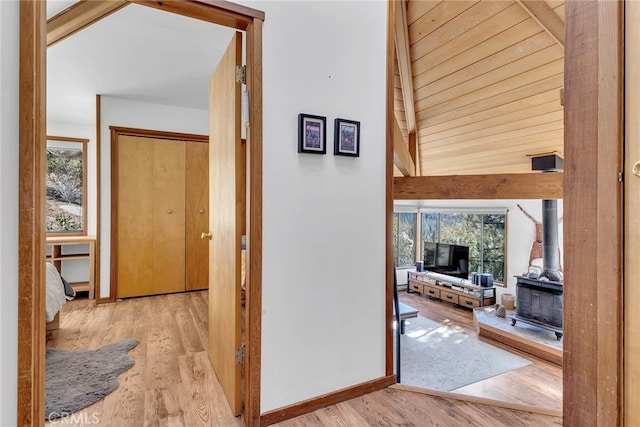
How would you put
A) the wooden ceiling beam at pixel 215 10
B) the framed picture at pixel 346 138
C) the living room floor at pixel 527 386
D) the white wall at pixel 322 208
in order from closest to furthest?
the wooden ceiling beam at pixel 215 10 < the white wall at pixel 322 208 < the framed picture at pixel 346 138 < the living room floor at pixel 527 386

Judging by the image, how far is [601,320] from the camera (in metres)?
0.84

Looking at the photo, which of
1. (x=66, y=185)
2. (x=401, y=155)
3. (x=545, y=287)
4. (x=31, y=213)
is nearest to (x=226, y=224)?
(x=31, y=213)

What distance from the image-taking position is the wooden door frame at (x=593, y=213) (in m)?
0.81

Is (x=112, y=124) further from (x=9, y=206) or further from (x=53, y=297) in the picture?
(x=9, y=206)

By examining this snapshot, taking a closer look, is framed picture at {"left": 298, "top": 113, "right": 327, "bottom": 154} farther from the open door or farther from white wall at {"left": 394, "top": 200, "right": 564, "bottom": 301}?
white wall at {"left": 394, "top": 200, "right": 564, "bottom": 301}

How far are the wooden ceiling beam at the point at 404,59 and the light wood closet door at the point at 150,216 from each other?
278 cm

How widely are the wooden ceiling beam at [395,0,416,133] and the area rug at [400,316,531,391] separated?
3.25 metres

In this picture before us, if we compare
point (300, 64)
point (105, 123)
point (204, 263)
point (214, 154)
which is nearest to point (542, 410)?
point (300, 64)

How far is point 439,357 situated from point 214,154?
427cm

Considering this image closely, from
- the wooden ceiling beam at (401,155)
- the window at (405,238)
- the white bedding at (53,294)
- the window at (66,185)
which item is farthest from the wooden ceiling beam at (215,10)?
the window at (405,238)

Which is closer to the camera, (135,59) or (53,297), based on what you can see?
(53,297)

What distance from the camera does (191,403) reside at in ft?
5.67

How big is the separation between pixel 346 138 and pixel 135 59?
2269 millimetres

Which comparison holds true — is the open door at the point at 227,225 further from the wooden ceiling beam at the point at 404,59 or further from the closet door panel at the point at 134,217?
the closet door panel at the point at 134,217
